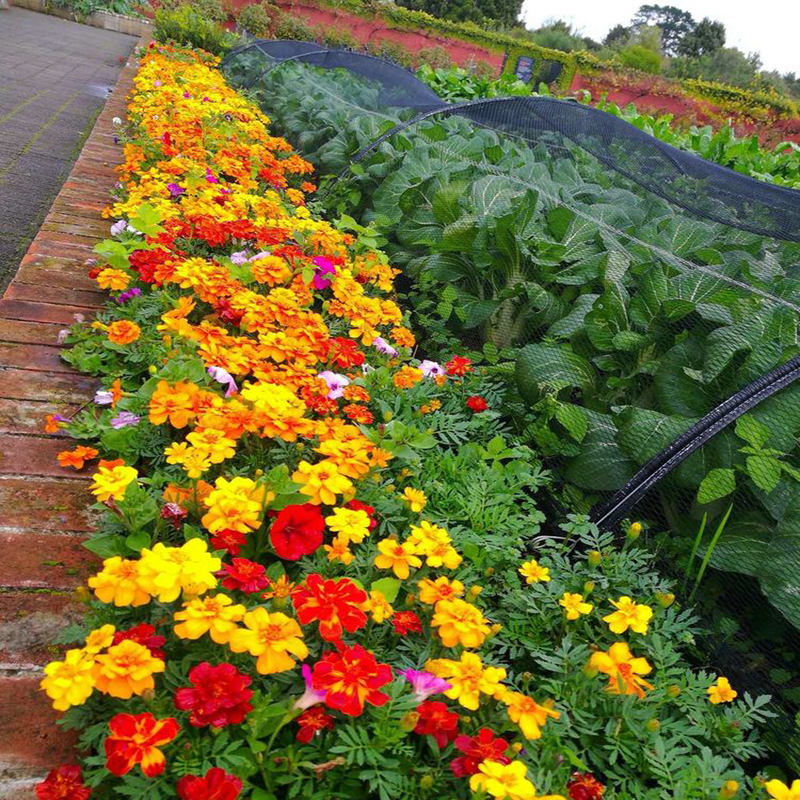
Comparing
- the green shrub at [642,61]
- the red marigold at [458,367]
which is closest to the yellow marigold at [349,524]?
the red marigold at [458,367]

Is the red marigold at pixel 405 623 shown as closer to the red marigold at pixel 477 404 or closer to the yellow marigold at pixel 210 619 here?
the yellow marigold at pixel 210 619

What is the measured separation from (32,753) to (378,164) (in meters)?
3.11

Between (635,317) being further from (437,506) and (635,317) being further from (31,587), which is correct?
(31,587)

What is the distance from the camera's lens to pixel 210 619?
957 mm

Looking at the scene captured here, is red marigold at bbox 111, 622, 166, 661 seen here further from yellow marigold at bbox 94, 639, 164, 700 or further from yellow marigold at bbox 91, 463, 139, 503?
A: yellow marigold at bbox 91, 463, 139, 503

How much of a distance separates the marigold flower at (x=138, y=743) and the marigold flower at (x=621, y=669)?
696 mm

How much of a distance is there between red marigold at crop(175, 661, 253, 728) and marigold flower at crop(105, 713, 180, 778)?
0.06 metres

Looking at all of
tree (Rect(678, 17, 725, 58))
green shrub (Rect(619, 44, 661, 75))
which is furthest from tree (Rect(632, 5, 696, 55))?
green shrub (Rect(619, 44, 661, 75))

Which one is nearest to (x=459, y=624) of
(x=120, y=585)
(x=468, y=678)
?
(x=468, y=678)

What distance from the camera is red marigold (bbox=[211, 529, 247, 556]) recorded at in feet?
3.84

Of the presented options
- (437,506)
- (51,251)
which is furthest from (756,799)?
(51,251)

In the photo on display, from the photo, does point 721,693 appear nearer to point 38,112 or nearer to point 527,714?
point 527,714

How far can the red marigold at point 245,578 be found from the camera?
1074mm

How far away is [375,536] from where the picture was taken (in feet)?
4.73
